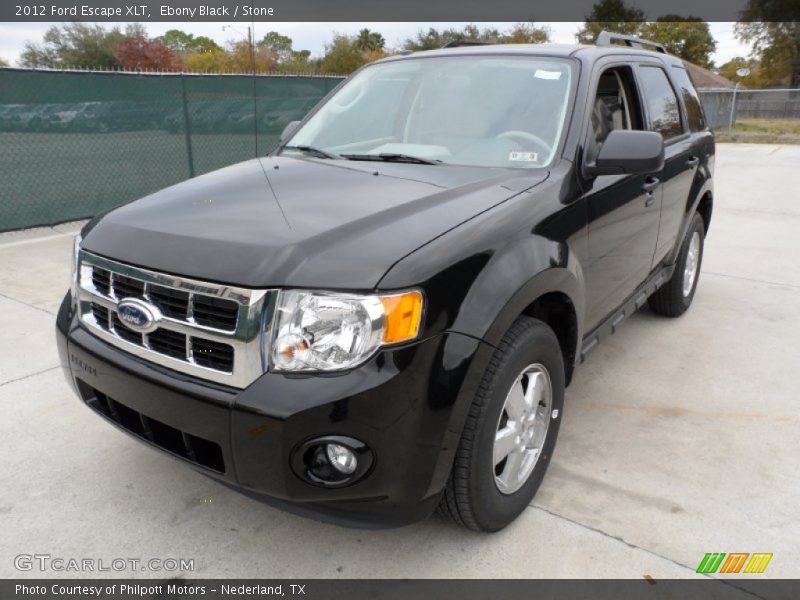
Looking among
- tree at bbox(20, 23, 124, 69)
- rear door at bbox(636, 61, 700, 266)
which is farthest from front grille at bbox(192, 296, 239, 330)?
tree at bbox(20, 23, 124, 69)

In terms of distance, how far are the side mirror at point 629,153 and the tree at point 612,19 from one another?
176 feet

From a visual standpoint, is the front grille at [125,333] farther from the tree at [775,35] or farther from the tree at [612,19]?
the tree at [775,35]

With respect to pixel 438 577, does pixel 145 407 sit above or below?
above

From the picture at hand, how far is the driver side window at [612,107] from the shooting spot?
311 centimetres

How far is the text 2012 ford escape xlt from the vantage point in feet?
6.43

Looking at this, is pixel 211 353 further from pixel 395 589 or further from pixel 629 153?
pixel 629 153

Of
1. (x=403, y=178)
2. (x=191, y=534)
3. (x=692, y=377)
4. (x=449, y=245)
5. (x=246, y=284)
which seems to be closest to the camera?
(x=246, y=284)

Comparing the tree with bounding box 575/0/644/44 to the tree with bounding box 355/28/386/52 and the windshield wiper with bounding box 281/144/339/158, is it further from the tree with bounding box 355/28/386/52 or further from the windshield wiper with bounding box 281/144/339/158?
the windshield wiper with bounding box 281/144/339/158

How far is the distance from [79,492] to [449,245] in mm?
1910

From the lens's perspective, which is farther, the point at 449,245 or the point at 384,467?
the point at 449,245

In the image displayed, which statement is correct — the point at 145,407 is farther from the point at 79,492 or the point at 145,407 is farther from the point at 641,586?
the point at 641,586

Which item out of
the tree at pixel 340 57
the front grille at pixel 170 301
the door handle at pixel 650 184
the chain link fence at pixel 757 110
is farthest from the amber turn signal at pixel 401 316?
the tree at pixel 340 57

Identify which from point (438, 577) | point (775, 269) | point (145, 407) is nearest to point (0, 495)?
point (145, 407)

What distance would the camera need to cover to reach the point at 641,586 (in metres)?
2.29
